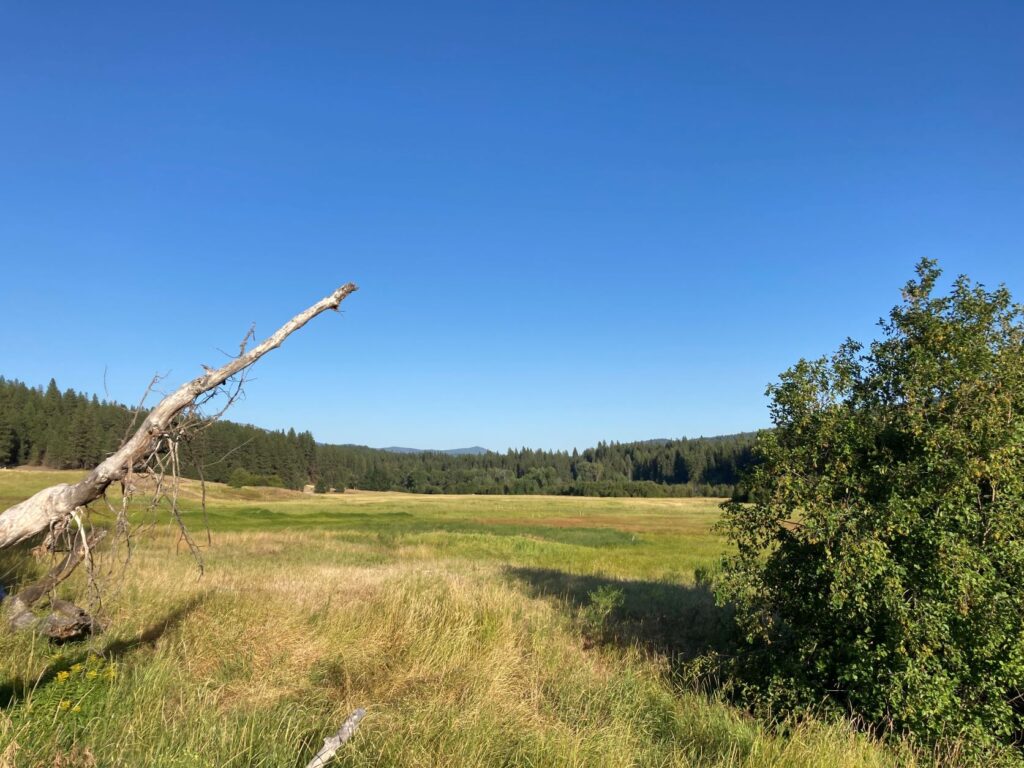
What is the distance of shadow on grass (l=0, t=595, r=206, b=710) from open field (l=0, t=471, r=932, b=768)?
0.12ft

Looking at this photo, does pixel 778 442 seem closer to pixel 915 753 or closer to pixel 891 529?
pixel 891 529

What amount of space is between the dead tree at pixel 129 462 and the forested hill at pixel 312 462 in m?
40.0

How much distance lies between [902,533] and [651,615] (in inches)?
315

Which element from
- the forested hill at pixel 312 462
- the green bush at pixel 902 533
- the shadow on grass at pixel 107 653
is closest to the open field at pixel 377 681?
the shadow on grass at pixel 107 653

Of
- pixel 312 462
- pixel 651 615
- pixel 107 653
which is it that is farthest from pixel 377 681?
pixel 312 462

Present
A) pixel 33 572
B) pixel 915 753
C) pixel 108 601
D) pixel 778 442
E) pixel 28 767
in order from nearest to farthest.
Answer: pixel 28 767 → pixel 915 753 → pixel 778 442 → pixel 108 601 → pixel 33 572

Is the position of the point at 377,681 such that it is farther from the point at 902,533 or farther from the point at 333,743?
the point at 902,533

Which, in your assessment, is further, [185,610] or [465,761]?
[185,610]

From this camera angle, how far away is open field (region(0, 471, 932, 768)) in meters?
5.23

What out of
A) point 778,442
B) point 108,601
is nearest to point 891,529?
point 778,442

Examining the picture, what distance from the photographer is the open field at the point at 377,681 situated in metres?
5.23

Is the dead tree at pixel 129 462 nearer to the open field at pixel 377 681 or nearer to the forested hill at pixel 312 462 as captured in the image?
the open field at pixel 377 681

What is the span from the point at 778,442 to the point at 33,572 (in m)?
14.9

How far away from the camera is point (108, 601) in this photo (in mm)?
9422
